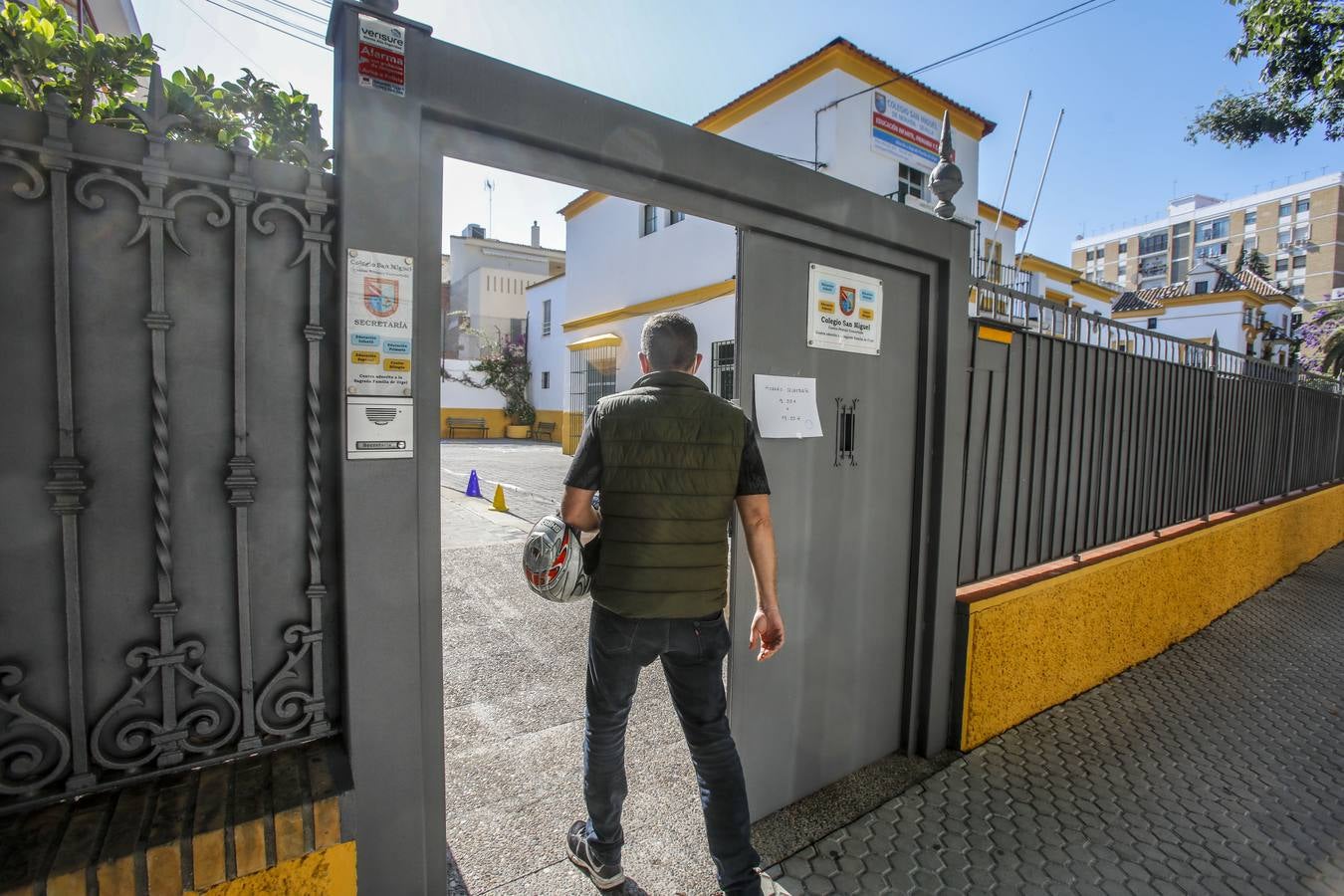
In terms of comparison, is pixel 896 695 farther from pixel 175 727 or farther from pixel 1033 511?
pixel 175 727

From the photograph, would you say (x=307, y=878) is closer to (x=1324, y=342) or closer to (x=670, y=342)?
(x=670, y=342)

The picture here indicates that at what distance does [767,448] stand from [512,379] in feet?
80.6

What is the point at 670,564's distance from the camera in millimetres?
2188

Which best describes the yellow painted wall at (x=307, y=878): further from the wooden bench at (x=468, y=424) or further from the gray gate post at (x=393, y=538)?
the wooden bench at (x=468, y=424)

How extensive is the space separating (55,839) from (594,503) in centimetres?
157

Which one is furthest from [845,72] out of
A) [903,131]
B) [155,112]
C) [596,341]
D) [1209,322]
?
[1209,322]

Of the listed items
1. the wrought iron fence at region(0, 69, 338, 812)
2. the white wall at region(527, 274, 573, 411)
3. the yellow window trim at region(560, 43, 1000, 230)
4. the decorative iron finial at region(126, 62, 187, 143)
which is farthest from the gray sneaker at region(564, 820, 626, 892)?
the white wall at region(527, 274, 573, 411)

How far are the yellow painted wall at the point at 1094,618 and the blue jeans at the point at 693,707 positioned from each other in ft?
5.80

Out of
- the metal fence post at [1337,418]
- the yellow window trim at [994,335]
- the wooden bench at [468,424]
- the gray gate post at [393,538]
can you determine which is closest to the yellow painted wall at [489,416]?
the wooden bench at [468,424]

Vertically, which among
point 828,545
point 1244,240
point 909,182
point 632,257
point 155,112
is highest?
point 1244,240

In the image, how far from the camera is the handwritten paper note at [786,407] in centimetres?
271

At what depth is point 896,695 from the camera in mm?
3430

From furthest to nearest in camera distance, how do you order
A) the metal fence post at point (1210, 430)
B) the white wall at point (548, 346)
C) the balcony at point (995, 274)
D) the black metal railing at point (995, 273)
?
the white wall at point (548, 346) → the black metal railing at point (995, 273) → the balcony at point (995, 274) → the metal fence post at point (1210, 430)

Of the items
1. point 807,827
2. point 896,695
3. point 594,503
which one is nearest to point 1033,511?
point 896,695
